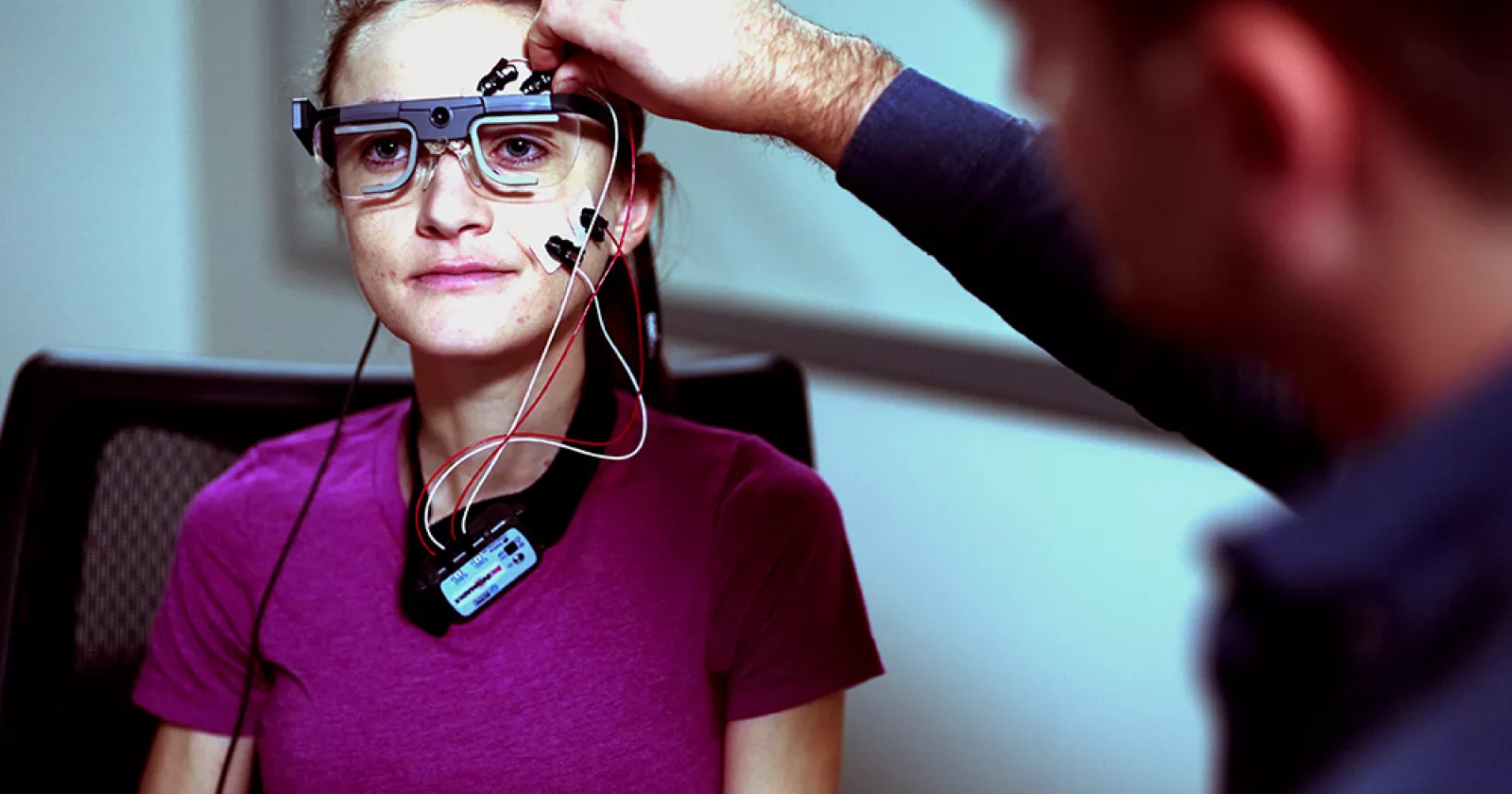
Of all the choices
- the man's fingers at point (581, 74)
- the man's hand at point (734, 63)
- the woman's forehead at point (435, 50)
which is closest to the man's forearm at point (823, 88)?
the man's hand at point (734, 63)

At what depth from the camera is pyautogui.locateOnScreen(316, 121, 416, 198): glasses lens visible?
1254mm

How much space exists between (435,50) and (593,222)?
0.20 meters

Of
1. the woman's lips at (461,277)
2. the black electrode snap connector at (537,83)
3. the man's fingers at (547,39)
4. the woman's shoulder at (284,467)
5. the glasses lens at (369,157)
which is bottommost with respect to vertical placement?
the woman's shoulder at (284,467)

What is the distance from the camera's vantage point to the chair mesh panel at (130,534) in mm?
1558

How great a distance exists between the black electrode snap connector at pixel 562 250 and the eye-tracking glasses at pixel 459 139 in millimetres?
41

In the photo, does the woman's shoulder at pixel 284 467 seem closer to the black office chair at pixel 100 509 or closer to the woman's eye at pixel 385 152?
the black office chair at pixel 100 509

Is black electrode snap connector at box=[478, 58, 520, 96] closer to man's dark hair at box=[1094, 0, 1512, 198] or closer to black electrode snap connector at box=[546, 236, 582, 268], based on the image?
black electrode snap connector at box=[546, 236, 582, 268]

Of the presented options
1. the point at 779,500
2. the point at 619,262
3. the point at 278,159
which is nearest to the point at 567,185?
the point at 619,262

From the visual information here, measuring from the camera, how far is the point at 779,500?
4.42ft

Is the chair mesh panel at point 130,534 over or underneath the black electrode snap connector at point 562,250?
underneath

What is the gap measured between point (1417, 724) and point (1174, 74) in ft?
0.80

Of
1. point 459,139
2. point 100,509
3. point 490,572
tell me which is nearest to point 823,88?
point 459,139

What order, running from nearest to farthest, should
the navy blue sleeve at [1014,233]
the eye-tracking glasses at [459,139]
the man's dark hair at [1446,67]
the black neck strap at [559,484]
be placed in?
the man's dark hair at [1446,67] < the navy blue sleeve at [1014,233] < the eye-tracking glasses at [459,139] < the black neck strap at [559,484]

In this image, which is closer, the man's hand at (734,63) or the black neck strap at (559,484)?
the man's hand at (734,63)
